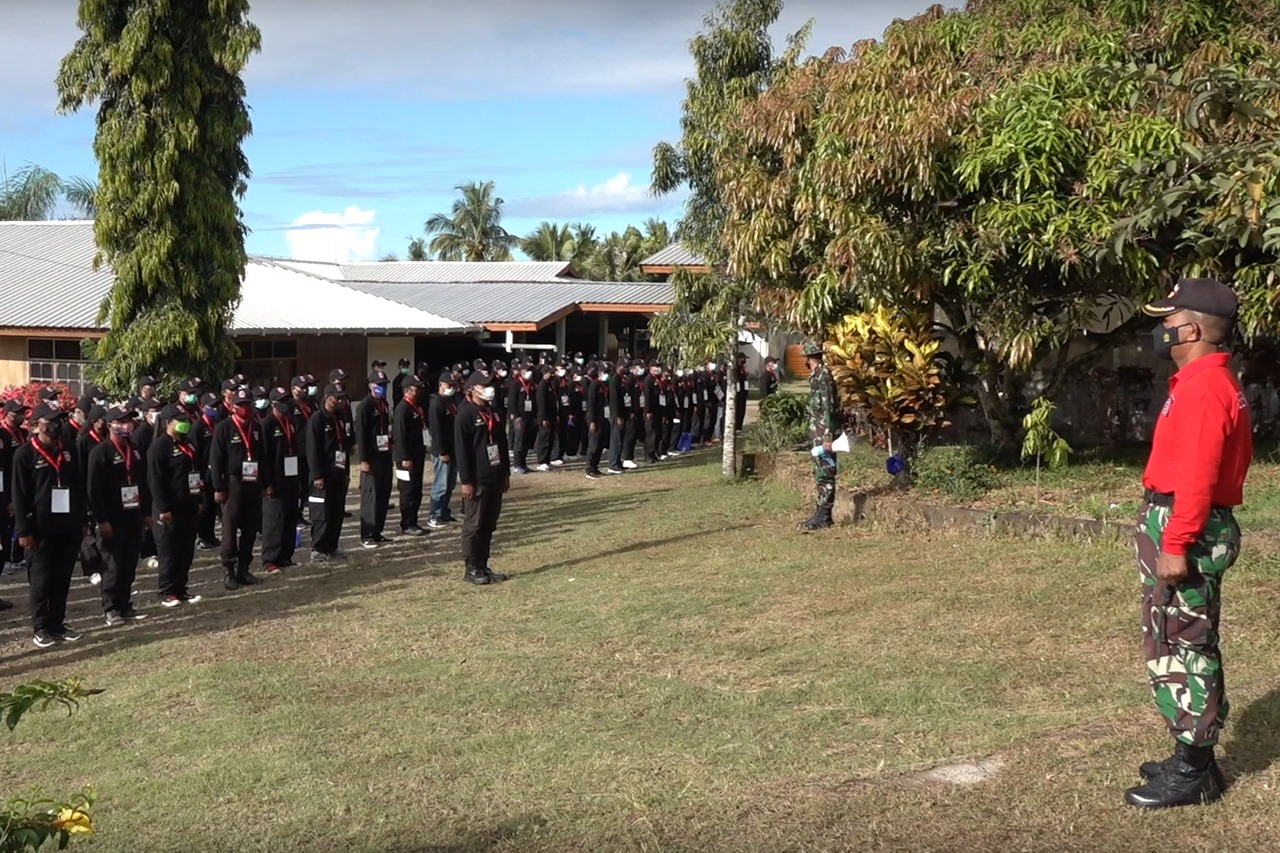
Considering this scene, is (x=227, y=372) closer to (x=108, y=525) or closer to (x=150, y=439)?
(x=150, y=439)

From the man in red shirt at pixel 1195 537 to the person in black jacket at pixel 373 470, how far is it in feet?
33.0

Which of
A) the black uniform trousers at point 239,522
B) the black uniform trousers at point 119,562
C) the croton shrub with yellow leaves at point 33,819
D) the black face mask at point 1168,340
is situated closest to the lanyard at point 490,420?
the black uniform trousers at point 239,522

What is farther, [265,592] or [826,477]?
[826,477]

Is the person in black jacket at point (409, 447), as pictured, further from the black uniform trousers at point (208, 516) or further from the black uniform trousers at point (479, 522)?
the black uniform trousers at point (479, 522)

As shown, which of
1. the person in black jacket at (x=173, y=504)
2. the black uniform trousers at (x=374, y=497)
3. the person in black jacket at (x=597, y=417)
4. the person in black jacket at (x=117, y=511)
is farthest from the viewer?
the person in black jacket at (x=597, y=417)

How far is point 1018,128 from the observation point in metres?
10.9

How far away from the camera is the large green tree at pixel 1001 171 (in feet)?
34.3

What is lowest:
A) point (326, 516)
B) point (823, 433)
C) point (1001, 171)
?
point (326, 516)

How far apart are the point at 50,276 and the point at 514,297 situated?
1327 cm

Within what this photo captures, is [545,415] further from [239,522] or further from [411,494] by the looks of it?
[239,522]

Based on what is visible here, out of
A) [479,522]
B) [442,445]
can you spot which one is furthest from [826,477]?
[442,445]

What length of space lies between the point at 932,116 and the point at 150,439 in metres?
7.58

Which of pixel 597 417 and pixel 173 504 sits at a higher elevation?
pixel 597 417

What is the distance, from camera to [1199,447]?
4.80 meters
